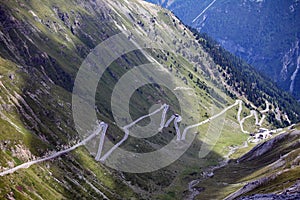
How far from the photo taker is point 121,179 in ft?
616

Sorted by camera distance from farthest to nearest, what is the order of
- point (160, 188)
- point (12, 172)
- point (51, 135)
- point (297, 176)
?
point (160, 188) → point (51, 135) → point (12, 172) → point (297, 176)

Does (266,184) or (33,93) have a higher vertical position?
(33,93)

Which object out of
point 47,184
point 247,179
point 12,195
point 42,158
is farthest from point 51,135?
point 247,179

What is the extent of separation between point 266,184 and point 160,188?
76861mm

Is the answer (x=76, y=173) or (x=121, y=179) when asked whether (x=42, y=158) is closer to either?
(x=76, y=173)

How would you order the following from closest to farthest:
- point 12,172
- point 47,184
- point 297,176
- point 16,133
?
point 297,176 → point 12,172 → point 47,184 → point 16,133

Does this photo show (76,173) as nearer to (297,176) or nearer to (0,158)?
(0,158)

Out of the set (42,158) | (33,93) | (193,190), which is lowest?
(193,190)

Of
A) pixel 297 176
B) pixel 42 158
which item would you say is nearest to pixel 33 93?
pixel 42 158

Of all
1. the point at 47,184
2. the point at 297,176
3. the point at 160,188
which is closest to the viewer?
the point at 297,176

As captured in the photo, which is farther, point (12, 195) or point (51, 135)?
point (51, 135)

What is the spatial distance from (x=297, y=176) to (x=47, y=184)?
90.9 m

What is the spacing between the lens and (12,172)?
14238 centimetres

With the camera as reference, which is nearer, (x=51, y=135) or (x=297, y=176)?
(x=297, y=176)
